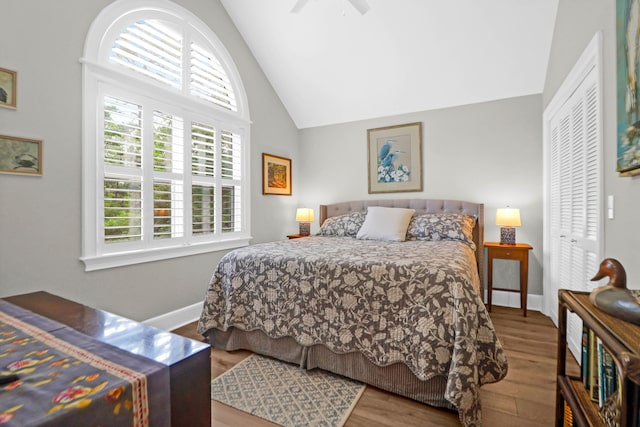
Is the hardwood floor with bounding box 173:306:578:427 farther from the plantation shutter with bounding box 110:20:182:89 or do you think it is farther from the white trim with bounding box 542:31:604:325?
the plantation shutter with bounding box 110:20:182:89

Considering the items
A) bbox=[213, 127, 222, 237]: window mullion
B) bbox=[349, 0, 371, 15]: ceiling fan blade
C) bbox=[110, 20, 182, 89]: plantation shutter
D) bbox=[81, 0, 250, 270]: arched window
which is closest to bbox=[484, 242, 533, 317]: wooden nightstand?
bbox=[349, 0, 371, 15]: ceiling fan blade

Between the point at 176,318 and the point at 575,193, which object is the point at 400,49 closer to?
the point at 575,193

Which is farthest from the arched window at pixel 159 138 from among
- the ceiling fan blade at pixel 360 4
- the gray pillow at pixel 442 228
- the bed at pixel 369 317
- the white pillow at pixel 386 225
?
the gray pillow at pixel 442 228

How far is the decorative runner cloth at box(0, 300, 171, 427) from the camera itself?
1.75ft

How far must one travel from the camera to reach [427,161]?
3951 mm

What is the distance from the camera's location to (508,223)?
10.5ft

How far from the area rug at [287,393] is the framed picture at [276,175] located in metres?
2.44

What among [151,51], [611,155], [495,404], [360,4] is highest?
[360,4]

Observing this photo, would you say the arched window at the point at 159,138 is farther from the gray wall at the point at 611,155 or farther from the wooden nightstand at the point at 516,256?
the gray wall at the point at 611,155

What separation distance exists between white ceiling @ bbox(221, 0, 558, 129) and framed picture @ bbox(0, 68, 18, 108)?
92.3 inches

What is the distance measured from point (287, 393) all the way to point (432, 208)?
2812 millimetres

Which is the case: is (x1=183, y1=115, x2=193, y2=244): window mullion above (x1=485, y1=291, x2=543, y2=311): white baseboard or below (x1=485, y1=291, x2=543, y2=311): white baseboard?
above

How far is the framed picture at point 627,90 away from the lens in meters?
1.31

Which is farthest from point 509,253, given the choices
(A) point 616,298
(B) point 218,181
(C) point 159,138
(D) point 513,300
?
(C) point 159,138
